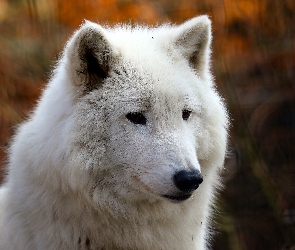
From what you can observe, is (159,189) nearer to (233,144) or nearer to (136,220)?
(136,220)

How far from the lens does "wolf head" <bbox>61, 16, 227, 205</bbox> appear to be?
10.9 ft

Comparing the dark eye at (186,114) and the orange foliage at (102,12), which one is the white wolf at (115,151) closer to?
the dark eye at (186,114)

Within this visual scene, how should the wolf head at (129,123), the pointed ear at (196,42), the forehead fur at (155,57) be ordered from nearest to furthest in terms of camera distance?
the wolf head at (129,123) < the forehead fur at (155,57) < the pointed ear at (196,42)

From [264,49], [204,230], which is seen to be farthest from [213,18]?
[204,230]

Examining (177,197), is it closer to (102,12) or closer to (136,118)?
(136,118)

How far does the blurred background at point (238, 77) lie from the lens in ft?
26.5

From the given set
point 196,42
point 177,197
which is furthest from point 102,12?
point 177,197

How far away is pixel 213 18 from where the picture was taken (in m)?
8.06

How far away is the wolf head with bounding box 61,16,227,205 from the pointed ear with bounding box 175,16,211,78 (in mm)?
295

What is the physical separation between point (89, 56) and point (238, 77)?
19.7 ft

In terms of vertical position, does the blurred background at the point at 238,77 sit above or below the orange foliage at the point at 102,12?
below

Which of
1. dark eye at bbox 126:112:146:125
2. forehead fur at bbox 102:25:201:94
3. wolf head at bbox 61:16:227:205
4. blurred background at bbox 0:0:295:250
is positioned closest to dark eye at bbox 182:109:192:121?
wolf head at bbox 61:16:227:205

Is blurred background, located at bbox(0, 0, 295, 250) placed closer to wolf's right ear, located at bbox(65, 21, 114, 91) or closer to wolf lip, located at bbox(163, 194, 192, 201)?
wolf's right ear, located at bbox(65, 21, 114, 91)

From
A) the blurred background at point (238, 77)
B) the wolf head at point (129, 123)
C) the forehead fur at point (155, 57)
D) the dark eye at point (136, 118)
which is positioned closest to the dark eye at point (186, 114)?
the wolf head at point (129, 123)
